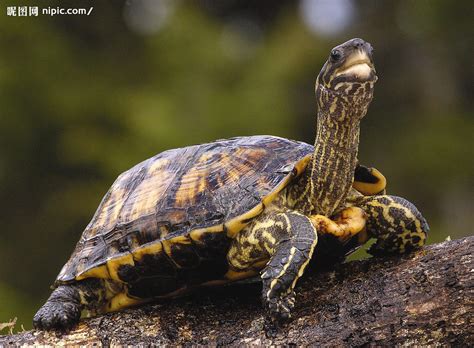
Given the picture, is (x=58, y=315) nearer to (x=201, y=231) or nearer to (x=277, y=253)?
(x=201, y=231)

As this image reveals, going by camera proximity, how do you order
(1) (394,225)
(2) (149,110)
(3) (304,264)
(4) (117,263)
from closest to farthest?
(3) (304,264) < (1) (394,225) < (4) (117,263) < (2) (149,110)

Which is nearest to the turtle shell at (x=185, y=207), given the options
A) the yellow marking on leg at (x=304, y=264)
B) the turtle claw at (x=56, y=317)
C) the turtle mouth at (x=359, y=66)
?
the turtle claw at (x=56, y=317)

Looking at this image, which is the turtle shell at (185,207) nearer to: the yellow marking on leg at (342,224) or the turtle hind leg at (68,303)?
the turtle hind leg at (68,303)

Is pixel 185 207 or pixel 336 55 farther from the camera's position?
pixel 185 207

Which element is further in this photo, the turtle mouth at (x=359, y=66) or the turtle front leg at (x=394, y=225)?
the turtle front leg at (x=394, y=225)

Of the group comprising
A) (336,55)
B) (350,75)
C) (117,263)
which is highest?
(336,55)

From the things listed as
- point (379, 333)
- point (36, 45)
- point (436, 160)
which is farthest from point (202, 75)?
point (379, 333)

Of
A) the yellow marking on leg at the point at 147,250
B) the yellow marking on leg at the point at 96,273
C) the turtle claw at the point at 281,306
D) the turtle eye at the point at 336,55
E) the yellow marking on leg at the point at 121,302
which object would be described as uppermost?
the turtle eye at the point at 336,55

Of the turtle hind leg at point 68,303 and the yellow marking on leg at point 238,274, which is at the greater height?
the yellow marking on leg at point 238,274

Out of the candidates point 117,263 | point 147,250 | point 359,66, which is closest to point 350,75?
point 359,66
